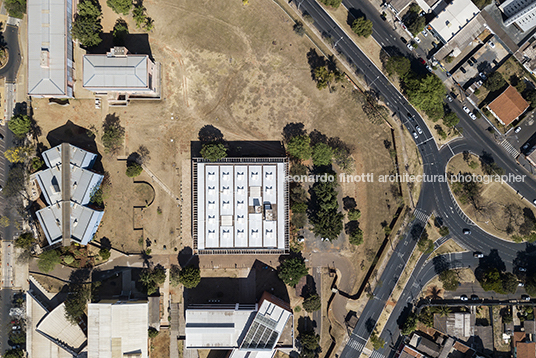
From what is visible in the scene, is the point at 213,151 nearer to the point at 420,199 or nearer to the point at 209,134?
the point at 209,134

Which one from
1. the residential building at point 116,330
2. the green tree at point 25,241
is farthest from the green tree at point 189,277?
the green tree at point 25,241

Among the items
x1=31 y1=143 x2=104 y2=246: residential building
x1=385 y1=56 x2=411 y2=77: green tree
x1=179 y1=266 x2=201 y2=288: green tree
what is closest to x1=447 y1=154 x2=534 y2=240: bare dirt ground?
x1=385 y1=56 x2=411 y2=77: green tree

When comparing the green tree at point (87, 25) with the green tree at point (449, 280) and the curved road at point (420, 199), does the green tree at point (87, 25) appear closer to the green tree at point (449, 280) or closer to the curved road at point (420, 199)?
the curved road at point (420, 199)

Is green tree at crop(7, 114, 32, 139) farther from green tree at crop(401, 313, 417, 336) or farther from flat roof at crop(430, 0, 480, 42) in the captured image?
green tree at crop(401, 313, 417, 336)

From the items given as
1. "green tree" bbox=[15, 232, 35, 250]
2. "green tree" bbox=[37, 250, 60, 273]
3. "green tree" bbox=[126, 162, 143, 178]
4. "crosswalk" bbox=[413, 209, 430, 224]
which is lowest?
"green tree" bbox=[37, 250, 60, 273]

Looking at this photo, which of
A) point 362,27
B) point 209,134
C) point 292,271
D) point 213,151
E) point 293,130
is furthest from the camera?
point 293,130

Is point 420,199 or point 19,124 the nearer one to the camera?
point 19,124

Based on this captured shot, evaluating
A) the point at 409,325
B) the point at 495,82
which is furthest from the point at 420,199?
the point at 495,82
